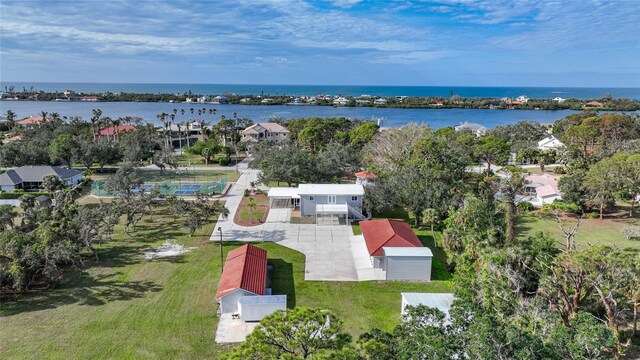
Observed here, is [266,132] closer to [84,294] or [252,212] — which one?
[252,212]

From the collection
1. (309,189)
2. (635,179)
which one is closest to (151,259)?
(309,189)

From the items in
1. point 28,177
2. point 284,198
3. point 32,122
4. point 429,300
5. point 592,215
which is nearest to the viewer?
point 429,300

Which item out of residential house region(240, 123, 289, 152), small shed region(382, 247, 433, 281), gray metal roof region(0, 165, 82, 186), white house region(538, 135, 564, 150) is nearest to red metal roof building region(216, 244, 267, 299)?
small shed region(382, 247, 433, 281)

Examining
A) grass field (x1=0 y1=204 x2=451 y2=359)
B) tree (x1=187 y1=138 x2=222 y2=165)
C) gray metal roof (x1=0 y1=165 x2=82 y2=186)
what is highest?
tree (x1=187 y1=138 x2=222 y2=165)

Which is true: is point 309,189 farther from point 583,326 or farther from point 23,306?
point 583,326

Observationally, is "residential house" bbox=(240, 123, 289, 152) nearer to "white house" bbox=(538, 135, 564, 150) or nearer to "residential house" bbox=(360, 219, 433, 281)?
"white house" bbox=(538, 135, 564, 150)

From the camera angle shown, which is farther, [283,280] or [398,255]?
[398,255]

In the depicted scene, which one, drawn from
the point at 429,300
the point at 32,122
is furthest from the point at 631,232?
the point at 32,122

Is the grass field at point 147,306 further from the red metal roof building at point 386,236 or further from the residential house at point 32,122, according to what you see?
the residential house at point 32,122
